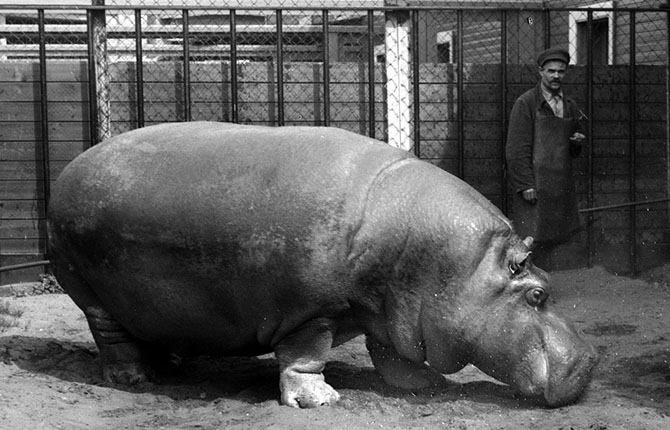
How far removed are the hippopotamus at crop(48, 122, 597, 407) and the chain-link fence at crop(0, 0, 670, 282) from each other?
3770 millimetres

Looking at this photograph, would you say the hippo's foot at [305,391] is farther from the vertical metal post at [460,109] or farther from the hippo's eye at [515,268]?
the vertical metal post at [460,109]

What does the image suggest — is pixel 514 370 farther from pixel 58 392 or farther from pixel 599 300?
pixel 599 300

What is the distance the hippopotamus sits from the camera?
529 cm

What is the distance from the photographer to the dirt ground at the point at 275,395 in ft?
16.8

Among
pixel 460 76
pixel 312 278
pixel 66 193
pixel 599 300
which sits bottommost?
pixel 599 300

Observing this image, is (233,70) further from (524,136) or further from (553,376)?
(553,376)

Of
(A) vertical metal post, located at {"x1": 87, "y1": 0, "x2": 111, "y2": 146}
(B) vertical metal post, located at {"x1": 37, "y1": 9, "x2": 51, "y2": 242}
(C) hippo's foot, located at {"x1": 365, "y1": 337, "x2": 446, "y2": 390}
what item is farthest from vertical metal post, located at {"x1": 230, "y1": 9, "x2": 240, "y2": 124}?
(C) hippo's foot, located at {"x1": 365, "y1": 337, "x2": 446, "y2": 390}

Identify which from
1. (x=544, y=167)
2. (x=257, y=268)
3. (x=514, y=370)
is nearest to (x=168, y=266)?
(x=257, y=268)

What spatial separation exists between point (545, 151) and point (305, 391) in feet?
14.5

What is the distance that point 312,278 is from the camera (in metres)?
5.23

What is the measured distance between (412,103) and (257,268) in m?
5.01

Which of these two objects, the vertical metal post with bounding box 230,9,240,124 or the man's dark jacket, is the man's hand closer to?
the man's dark jacket

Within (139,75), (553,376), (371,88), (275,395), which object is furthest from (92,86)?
(553,376)

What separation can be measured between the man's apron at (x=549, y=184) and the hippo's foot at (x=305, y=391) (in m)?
4.09
